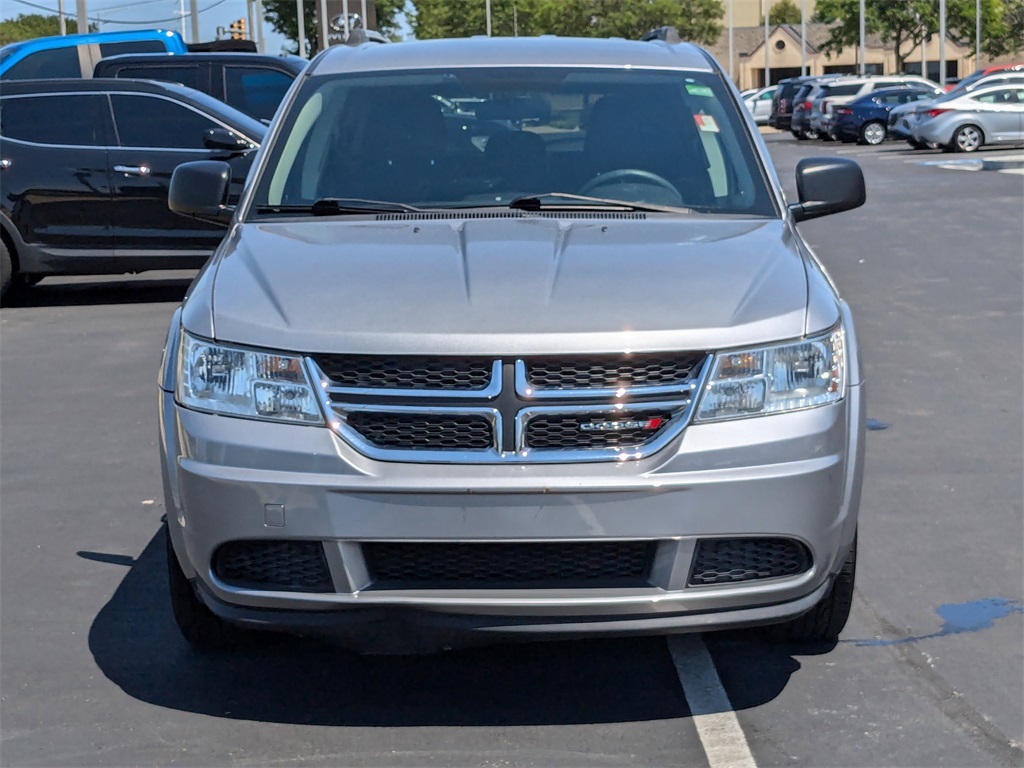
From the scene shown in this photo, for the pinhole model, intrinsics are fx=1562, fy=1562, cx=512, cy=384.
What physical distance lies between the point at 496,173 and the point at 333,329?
57.8 inches

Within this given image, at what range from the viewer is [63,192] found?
12484 millimetres

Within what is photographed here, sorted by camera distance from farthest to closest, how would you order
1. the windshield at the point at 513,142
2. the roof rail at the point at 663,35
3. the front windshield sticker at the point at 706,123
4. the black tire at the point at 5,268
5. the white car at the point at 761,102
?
the white car at the point at 761,102 < the black tire at the point at 5,268 < the roof rail at the point at 663,35 < the front windshield sticker at the point at 706,123 < the windshield at the point at 513,142

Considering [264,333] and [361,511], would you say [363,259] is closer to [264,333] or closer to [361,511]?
[264,333]

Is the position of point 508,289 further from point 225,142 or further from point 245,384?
point 225,142

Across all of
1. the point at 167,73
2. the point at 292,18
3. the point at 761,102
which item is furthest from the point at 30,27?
the point at 167,73

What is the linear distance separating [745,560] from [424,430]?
0.87m

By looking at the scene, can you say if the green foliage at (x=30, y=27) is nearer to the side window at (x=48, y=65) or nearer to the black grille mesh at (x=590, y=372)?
the side window at (x=48, y=65)

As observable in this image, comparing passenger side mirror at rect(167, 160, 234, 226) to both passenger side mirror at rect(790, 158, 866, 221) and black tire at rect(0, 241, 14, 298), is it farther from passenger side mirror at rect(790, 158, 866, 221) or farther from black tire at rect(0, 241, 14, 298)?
black tire at rect(0, 241, 14, 298)

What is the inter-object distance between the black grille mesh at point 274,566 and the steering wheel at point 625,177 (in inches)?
68.9

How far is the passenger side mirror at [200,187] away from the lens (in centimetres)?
534

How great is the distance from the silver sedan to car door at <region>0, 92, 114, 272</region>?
25.4 metres

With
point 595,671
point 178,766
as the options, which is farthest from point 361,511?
point 595,671

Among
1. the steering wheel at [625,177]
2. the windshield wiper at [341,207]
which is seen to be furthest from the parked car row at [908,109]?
the windshield wiper at [341,207]

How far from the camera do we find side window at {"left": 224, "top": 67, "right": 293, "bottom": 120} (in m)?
16.8
